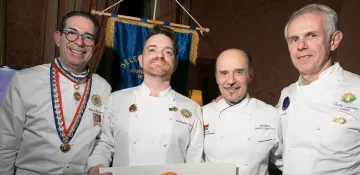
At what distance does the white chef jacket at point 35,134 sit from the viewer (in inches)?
71.1

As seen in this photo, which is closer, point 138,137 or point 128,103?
point 138,137

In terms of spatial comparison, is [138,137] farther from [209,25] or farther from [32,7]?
[209,25]

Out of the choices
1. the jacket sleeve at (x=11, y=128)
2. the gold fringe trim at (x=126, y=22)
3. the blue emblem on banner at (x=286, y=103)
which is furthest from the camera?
the gold fringe trim at (x=126, y=22)

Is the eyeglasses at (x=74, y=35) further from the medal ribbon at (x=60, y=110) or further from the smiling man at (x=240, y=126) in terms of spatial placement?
the smiling man at (x=240, y=126)

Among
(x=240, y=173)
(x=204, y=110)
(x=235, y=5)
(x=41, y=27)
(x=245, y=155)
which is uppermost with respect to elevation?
(x=235, y=5)

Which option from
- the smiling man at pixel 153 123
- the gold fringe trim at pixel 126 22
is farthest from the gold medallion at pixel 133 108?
the gold fringe trim at pixel 126 22

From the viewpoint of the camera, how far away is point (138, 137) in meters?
1.84

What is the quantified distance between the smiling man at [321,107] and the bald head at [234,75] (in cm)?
36

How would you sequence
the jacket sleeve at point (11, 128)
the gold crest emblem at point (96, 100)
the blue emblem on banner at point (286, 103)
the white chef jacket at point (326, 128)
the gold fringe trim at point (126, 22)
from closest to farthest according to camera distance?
the white chef jacket at point (326, 128)
the jacket sleeve at point (11, 128)
the blue emblem on banner at point (286, 103)
the gold crest emblem at point (96, 100)
the gold fringe trim at point (126, 22)

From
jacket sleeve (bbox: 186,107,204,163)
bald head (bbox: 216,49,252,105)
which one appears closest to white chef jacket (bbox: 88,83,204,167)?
jacket sleeve (bbox: 186,107,204,163)

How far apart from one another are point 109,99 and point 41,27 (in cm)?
198

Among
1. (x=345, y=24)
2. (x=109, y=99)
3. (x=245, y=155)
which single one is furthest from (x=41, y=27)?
(x=345, y=24)

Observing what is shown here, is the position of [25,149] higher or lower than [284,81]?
lower

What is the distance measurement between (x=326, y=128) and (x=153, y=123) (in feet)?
3.49
